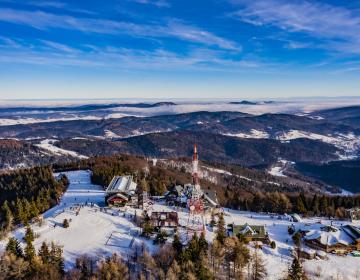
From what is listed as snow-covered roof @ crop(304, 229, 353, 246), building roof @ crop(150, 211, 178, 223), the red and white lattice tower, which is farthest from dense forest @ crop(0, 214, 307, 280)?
snow-covered roof @ crop(304, 229, 353, 246)

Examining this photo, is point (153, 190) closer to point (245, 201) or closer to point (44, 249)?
point (245, 201)

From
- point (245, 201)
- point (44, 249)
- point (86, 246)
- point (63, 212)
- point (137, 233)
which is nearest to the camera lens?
point (44, 249)

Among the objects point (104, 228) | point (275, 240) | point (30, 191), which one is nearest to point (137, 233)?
point (104, 228)

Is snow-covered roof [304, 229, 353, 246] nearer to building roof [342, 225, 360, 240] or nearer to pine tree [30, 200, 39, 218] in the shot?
building roof [342, 225, 360, 240]

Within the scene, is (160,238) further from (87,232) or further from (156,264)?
(87,232)

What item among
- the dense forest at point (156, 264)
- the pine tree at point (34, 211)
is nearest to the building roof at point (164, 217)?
the dense forest at point (156, 264)
